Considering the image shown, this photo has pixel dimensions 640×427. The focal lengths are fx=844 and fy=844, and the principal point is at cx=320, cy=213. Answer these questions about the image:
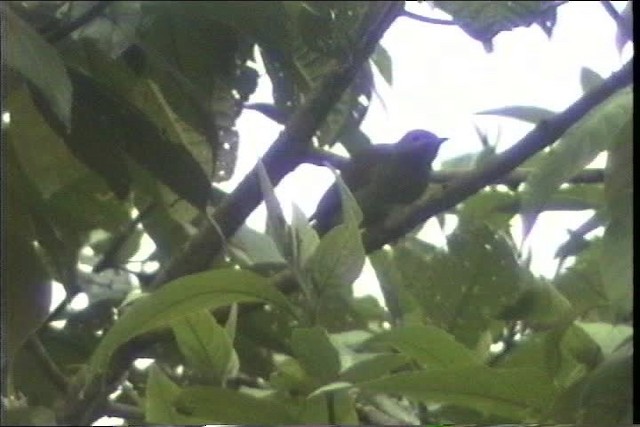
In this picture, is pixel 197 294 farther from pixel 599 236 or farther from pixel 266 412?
pixel 599 236

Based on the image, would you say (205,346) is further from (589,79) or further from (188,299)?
(589,79)

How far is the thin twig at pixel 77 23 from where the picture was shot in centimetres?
34

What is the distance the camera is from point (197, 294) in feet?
0.95

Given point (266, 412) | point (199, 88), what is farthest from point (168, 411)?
point (199, 88)

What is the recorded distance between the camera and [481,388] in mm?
270

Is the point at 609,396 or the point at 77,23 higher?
the point at 77,23

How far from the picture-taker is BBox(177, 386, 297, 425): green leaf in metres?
0.29

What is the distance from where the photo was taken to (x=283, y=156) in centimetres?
33

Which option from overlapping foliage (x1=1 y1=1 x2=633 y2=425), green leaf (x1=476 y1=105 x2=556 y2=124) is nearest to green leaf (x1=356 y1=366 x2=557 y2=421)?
overlapping foliage (x1=1 y1=1 x2=633 y2=425)

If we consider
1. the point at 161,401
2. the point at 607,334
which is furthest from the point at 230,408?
the point at 607,334

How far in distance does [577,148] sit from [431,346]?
85 millimetres

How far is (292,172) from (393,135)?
0.04 meters

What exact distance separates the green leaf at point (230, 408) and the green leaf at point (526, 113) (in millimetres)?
141

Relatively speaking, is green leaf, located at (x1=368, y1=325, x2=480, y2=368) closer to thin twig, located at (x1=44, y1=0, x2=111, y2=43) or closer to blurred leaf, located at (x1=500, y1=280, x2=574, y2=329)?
blurred leaf, located at (x1=500, y1=280, x2=574, y2=329)
